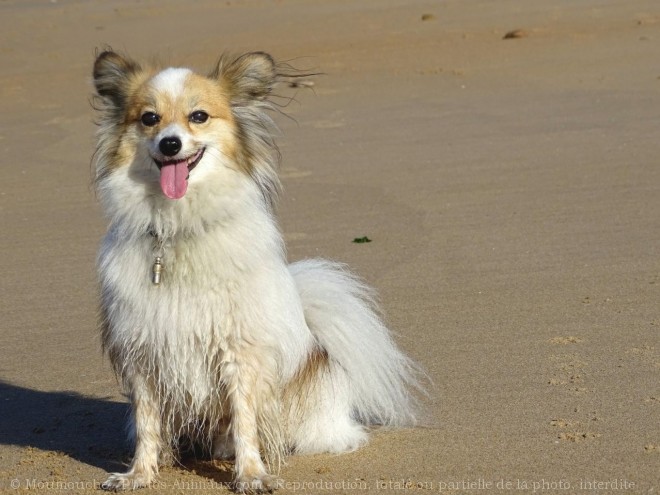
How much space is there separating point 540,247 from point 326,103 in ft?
20.9

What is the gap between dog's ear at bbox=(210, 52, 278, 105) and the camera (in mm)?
4797

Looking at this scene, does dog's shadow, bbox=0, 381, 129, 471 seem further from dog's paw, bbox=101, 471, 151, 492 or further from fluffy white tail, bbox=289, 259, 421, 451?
fluffy white tail, bbox=289, 259, 421, 451

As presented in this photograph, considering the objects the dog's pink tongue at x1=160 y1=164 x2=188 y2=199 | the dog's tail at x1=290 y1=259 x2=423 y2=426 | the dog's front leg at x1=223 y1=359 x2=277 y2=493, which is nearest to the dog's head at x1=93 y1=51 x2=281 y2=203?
the dog's pink tongue at x1=160 y1=164 x2=188 y2=199

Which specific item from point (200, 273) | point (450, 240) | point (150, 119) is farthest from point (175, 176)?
point (450, 240)

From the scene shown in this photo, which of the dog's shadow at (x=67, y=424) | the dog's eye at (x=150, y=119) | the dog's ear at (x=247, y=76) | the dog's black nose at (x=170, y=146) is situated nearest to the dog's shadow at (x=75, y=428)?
the dog's shadow at (x=67, y=424)

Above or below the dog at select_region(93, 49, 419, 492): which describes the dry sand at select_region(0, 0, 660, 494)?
below

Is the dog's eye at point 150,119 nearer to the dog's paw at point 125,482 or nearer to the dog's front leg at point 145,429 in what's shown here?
the dog's front leg at point 145,429

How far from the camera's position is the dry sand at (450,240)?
4824 mm

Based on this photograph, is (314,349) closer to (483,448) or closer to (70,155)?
(483,448)

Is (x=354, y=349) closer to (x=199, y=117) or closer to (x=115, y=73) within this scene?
(x=199, y=117)

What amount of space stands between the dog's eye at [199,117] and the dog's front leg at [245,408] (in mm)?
995

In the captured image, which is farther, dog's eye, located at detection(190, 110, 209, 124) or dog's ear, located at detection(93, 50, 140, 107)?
dog's ear, located at detection(93, 50, 140, 107)

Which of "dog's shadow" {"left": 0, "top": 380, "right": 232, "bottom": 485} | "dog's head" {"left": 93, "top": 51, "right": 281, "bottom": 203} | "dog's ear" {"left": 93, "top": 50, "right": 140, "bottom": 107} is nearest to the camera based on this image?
"dog's head" {"left": 93, "top": 51, "right": 281, "bottom": 203}

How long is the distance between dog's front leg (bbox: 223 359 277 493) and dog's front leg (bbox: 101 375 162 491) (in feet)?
1.13
